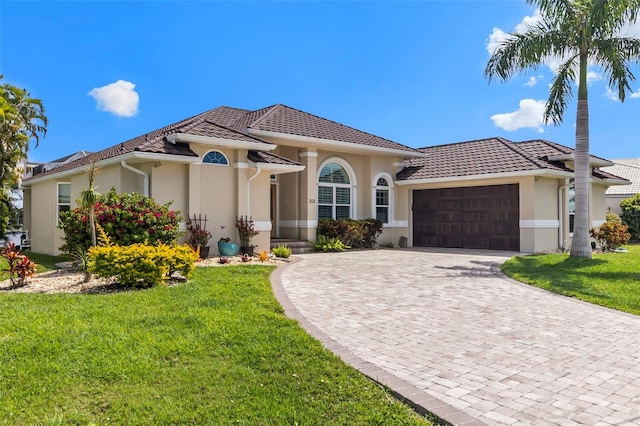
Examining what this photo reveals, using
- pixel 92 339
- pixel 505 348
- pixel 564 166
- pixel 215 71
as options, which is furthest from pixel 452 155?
pixel 92 339

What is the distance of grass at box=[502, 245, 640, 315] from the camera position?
838cm

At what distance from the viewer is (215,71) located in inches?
630

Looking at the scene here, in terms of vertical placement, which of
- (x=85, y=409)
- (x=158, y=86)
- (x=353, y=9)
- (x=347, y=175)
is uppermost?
(x=353, y=9)

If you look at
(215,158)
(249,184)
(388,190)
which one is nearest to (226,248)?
(249,184)

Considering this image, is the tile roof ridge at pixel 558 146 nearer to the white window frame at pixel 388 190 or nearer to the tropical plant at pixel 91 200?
the white window frame at pixel 388 190

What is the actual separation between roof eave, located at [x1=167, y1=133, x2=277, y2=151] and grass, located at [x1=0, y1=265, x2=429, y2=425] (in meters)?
7.30

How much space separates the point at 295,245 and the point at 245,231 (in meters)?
3.41

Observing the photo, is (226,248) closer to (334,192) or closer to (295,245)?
(295,245)

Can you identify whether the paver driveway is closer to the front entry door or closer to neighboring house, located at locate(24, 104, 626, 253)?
neighboring house, located at locate(24, 104, 626, 253)

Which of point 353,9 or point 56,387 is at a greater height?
point 353,9

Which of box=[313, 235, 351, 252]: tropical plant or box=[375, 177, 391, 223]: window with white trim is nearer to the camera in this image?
box=[313, 235, 351, 252]: tropical plant

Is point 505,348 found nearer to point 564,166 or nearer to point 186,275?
point 186,275

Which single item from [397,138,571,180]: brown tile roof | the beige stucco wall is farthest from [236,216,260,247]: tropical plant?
the beige stucco wall

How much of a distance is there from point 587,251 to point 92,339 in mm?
13553
